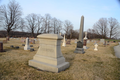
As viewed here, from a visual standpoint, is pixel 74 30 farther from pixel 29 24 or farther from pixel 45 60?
pixel 45 60

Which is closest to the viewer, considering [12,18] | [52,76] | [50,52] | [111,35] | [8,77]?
[8,77]

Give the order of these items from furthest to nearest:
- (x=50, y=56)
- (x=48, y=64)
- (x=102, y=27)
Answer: (x=102, y=27) → (x=50, y=56) → (x=48, y=64)

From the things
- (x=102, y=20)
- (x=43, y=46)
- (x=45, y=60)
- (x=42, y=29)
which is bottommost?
(x=45, y=60)

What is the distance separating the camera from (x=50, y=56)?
3715 mm

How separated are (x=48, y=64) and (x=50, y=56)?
359 mm

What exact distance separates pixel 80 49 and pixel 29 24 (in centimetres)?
4549

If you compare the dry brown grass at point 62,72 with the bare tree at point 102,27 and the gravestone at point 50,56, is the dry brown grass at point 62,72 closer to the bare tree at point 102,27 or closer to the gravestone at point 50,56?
the gravestone at point 50,56

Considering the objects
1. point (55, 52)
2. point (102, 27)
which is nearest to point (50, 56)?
point (55, 52)

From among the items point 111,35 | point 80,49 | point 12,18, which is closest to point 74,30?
point 111,35

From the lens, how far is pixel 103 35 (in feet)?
165

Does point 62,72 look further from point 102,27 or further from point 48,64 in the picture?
point 102,27

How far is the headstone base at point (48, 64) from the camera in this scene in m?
3.35

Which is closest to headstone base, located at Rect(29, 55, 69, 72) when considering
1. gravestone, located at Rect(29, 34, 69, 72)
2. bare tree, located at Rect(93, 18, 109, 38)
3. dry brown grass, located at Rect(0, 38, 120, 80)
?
gravestone, located at Rect(29, 34, 69, 72)

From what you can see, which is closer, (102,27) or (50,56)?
(50,56)
